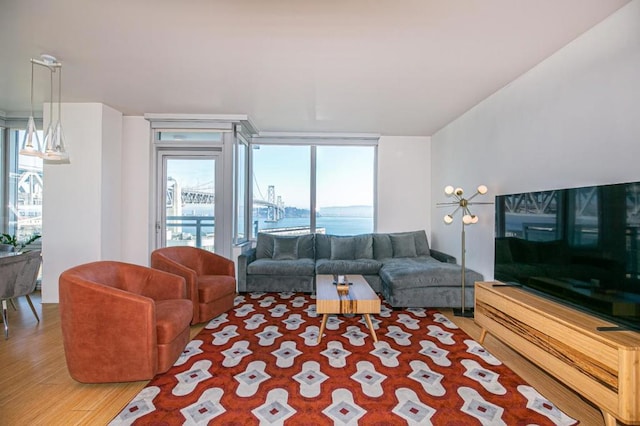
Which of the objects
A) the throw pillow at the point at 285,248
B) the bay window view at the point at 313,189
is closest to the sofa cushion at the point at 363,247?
the bay window view at the point at 313,189

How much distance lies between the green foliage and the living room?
3.26 feet

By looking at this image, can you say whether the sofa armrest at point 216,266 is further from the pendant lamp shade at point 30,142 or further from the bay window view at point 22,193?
the bay window view at point 22,193

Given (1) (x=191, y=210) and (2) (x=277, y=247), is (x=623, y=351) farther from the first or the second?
(1) (x=191, y=210)

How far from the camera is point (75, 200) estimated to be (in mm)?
4074

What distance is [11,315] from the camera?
3672 millimetres

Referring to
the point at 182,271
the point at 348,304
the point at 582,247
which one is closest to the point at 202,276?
the point at 182,271

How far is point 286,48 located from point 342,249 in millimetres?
3213

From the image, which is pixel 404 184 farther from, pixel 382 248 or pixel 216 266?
pixel 216 266

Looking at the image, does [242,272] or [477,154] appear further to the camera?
[242,272]

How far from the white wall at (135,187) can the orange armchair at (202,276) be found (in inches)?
49.4

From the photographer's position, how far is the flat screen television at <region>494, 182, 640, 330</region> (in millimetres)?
1768

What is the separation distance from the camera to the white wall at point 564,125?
2.07 m

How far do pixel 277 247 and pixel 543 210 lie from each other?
3650mm

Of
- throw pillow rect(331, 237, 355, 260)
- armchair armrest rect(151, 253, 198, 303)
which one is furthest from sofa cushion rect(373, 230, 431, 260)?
armchair armrest rect(151, 253, 198, 303)
